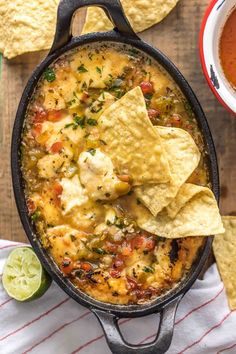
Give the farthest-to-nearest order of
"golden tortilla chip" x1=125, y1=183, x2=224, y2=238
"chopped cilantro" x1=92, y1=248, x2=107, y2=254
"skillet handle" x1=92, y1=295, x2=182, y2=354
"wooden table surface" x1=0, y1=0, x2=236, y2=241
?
"wooden table surface" x1=0, y1=0, x2=236, y2=241, "chopped cilantro" x1=92, y1=248, x2=107, y2=254, "golden tortilla chip" x1=125, y1=183, x2=224, y2=238, "skillet handle" x1=92, y1=295, x2=182, y2=354

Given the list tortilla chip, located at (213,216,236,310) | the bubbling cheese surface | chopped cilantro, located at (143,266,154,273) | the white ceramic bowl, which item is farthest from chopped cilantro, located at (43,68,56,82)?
tortilla chip, located at (213,216,236,310)

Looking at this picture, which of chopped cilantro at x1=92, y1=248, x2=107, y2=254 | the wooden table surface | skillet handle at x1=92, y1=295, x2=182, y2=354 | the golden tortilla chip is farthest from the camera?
the wooden table surface

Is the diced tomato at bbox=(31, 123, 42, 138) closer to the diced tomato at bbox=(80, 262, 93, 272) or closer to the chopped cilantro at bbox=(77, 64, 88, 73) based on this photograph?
the chopped cilantro at bbox=(77, 64, 88, 73)

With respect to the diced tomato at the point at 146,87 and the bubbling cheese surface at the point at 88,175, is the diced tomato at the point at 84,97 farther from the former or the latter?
the diced tomato at the point at 146,87

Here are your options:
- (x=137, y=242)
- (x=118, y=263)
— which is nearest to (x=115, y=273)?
(x=118, y=263)

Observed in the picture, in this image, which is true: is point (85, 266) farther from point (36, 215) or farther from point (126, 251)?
point (36, 215)

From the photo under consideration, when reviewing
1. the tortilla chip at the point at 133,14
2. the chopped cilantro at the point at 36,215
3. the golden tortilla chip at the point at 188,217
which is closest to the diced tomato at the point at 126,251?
the golden tortilla chip at the point at 188,217

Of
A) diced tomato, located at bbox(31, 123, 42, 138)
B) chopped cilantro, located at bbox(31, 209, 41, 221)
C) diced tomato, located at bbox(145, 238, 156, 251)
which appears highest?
diced tomato, located at bbox(31, 123, 42, 138)
